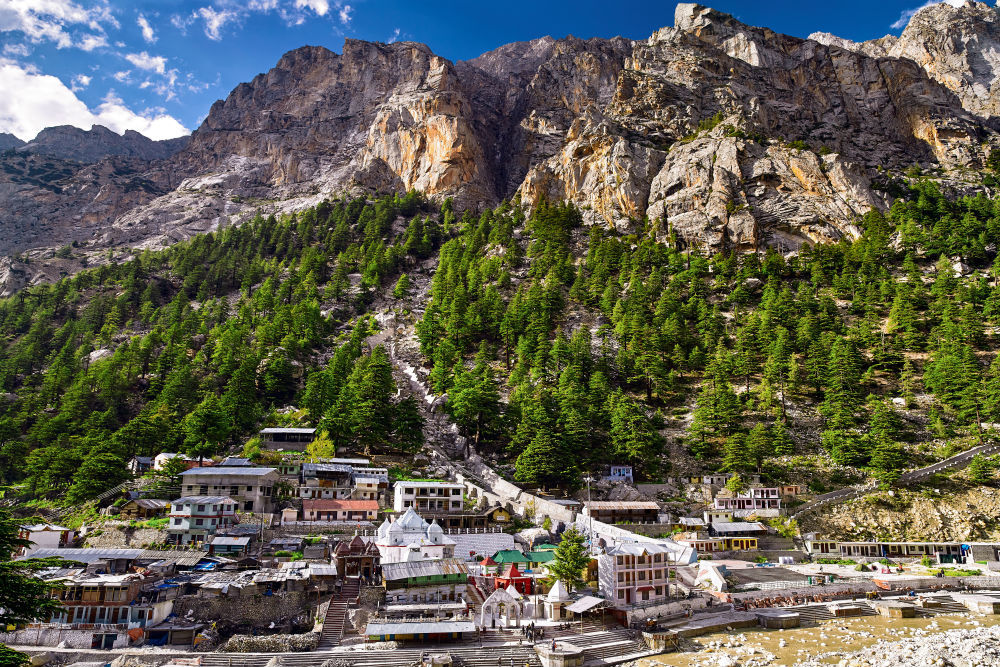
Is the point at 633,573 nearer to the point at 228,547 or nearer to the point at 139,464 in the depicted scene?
the point at 228,547

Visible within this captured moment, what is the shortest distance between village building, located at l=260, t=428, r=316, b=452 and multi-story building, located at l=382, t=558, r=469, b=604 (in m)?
27.7

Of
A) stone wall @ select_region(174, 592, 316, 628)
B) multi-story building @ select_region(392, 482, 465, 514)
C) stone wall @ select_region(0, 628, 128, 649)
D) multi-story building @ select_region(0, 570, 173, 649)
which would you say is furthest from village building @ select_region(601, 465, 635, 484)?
stone wall @ select_region(0, 628, 128, 649)

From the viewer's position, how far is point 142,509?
51.0m

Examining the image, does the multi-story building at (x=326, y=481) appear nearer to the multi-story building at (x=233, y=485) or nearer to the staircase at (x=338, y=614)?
the multi-story building at (x=233, y=485)

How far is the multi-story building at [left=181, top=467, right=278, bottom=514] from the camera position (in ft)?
169

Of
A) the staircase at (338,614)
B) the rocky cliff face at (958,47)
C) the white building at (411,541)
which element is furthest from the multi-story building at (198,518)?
the rocky cliff face at (958,47)

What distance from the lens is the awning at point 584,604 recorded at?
37.2 m

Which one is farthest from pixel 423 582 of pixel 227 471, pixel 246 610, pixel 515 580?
A: pixel 227 471

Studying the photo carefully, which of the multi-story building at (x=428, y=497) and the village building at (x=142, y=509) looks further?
the multi-story building at (x=428, y=497)

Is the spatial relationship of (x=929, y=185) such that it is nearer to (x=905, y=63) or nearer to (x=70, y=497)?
(x=905, y=63)

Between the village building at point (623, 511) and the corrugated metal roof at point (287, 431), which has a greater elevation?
the corrugated metal roof at point (287, 431)

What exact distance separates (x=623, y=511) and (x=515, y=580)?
16.7 m

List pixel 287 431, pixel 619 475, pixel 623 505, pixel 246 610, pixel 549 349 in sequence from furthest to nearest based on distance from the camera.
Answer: pixel 549 349 < pixel 287 431 < pixel 619 475 < pixel 623 505 < pixel 246 610

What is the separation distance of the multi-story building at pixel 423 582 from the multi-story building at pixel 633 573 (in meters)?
9.32
